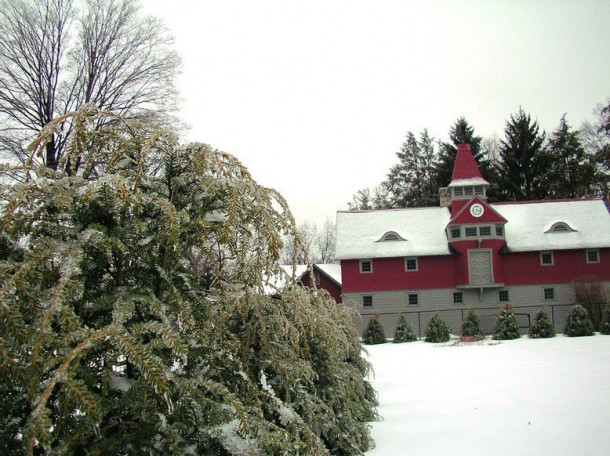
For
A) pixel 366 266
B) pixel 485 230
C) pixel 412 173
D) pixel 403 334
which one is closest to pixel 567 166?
pixel 412 173

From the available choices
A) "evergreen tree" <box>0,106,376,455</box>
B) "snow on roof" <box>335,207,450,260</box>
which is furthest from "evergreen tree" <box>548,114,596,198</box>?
"evergreen tree" <box>0,106,376,455</box>

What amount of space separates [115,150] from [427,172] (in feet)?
161

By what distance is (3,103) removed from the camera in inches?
807

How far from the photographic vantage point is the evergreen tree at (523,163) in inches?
1801

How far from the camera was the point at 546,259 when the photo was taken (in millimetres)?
30156

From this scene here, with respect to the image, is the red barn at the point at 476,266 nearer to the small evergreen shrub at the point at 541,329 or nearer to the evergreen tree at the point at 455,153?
the small evergreen shrub at the point at 541,329

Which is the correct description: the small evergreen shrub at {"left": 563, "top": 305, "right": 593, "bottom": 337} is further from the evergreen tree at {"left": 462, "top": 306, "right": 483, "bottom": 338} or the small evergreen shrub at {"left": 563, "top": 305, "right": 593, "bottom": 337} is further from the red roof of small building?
the red roof of small building

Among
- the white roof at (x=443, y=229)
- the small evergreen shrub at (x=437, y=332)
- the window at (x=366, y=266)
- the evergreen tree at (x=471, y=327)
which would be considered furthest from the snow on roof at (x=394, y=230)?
the small evergreen shrub at (x=437, y=332)

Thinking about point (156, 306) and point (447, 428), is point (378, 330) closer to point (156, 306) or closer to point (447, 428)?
point (447, 428)

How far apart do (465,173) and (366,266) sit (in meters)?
8.48

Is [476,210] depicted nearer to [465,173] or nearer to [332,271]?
[465,173]

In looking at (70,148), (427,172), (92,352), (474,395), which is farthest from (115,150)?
(427,172)

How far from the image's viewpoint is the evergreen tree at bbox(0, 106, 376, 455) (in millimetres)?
1997

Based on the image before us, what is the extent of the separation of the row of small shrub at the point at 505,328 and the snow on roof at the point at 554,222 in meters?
7.26
